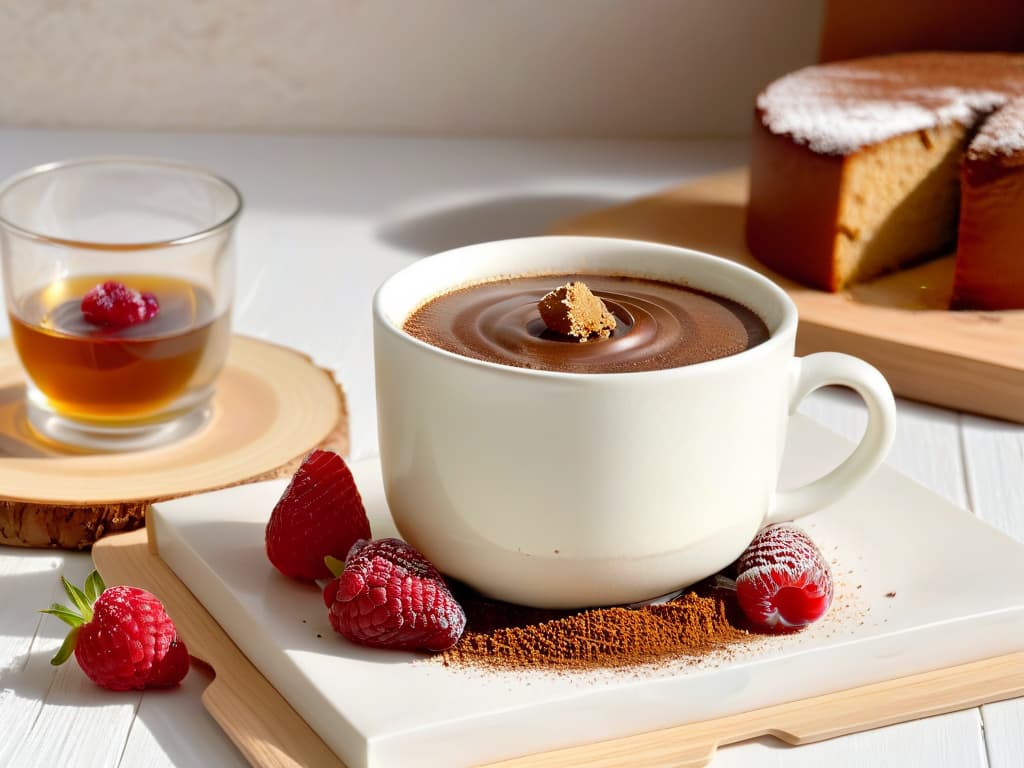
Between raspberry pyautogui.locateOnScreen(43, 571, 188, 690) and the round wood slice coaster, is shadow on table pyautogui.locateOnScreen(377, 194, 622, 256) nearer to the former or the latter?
the round wood slice coaster

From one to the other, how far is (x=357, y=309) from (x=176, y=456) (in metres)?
0.58

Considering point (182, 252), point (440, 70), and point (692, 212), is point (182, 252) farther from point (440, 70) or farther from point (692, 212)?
point (440, 70)

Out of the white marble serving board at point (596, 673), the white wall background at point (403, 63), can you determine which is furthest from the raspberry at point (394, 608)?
the white wall background at point (403, 63)

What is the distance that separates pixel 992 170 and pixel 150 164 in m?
1.09

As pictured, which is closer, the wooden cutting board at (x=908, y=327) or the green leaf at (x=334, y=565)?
the green leaf at (x=334, y=565)

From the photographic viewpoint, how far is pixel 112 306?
1353 millimetres

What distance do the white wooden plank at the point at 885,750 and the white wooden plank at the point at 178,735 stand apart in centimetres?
32

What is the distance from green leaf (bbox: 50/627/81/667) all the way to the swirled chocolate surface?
0.32 metres

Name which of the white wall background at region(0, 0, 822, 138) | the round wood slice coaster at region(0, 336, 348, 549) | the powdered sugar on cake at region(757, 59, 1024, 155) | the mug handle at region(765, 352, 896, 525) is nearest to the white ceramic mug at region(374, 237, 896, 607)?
the mug handle at region(765, 352, 896, 525)

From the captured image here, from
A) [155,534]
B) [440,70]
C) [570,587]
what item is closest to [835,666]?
[570,587]

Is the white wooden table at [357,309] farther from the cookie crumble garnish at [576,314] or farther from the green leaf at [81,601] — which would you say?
the cookie crumble garnish at [576,314]

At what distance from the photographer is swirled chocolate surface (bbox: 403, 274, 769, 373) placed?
3.04 feet

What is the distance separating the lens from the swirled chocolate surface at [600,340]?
3.04 feet

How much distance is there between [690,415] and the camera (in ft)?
2.89
